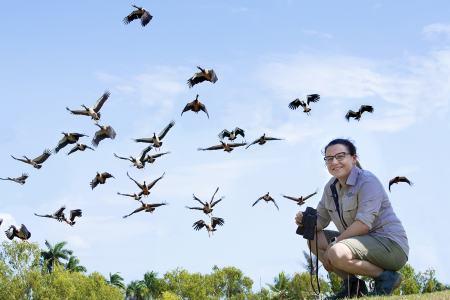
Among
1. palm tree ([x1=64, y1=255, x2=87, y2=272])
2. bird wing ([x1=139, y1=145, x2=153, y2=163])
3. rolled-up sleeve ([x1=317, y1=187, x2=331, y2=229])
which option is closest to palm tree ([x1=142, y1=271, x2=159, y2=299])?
palm tree ([x1=64, y1=255, x2=87, y2=272])

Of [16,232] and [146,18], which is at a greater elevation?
[146,18]

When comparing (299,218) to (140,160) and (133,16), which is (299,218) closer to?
(133,16)

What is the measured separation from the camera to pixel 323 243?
21.3 feet

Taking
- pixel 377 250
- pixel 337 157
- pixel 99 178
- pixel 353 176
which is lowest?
pixel 377 250

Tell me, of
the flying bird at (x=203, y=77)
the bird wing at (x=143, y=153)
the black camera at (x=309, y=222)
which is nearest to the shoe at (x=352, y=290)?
the black camera at (x=309, y=222)

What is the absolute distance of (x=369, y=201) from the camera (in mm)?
5664

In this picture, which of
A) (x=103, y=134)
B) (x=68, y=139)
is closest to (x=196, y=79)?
(x=103, y=134)

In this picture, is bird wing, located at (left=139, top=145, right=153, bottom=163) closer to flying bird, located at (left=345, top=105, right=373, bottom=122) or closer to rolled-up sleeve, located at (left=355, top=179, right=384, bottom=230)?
flying bird, located at (left=345, top=105, right=373, bottom=122)

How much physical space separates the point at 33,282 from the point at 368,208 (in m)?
46.4

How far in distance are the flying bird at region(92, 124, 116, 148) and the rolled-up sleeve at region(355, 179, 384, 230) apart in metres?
15.7

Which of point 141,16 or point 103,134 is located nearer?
→ point 141,16

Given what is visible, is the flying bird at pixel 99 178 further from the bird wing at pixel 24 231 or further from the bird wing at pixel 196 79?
Answer: the bird wing at pixel 196 79

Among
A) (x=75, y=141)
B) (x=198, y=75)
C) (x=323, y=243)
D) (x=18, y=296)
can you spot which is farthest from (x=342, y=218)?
(x=18, y=296)

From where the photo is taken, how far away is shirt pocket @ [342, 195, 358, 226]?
5.96 meters
